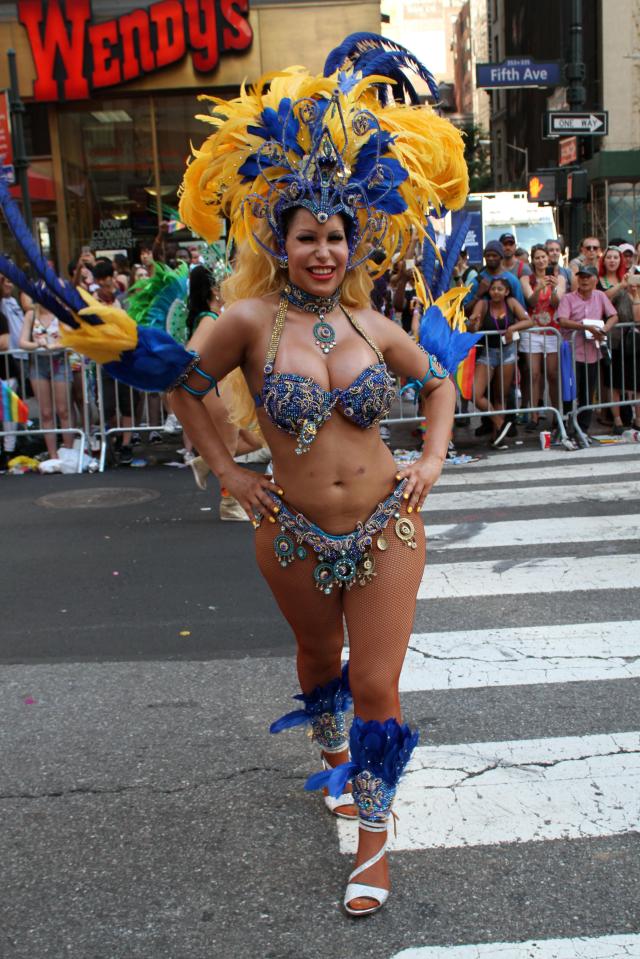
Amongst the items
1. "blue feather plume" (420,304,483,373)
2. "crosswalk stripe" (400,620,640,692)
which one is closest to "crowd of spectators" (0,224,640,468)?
"crosswalk stripe" (400,620,640,692)

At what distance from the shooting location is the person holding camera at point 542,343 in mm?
11039

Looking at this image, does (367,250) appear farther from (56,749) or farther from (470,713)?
(56,749)

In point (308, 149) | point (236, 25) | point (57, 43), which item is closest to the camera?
point (308, 149)

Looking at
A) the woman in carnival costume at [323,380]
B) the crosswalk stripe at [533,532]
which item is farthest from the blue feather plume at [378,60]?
the crosswalk stripe at [533,532]

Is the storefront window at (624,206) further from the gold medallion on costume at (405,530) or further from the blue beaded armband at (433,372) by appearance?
the gold medallion on costume at (405,530)

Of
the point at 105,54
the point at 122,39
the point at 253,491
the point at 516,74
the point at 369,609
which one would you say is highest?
the point at 122,39

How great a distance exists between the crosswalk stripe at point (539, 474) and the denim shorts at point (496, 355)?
5.59 feet

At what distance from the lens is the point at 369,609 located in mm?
3131

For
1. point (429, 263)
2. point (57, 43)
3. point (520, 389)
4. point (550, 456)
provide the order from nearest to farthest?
point (429, 263) → point (550, 456) → point (520, 389) → point (57, 43)

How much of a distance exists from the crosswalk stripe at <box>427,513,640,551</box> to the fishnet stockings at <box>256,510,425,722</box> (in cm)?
382

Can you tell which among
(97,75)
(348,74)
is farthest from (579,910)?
(97,75)

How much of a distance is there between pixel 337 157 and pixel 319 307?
44 cm

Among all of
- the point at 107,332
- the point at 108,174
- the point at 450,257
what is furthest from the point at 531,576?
the point at 108,174

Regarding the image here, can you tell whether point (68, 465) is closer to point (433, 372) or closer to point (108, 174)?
point (433, 372)
